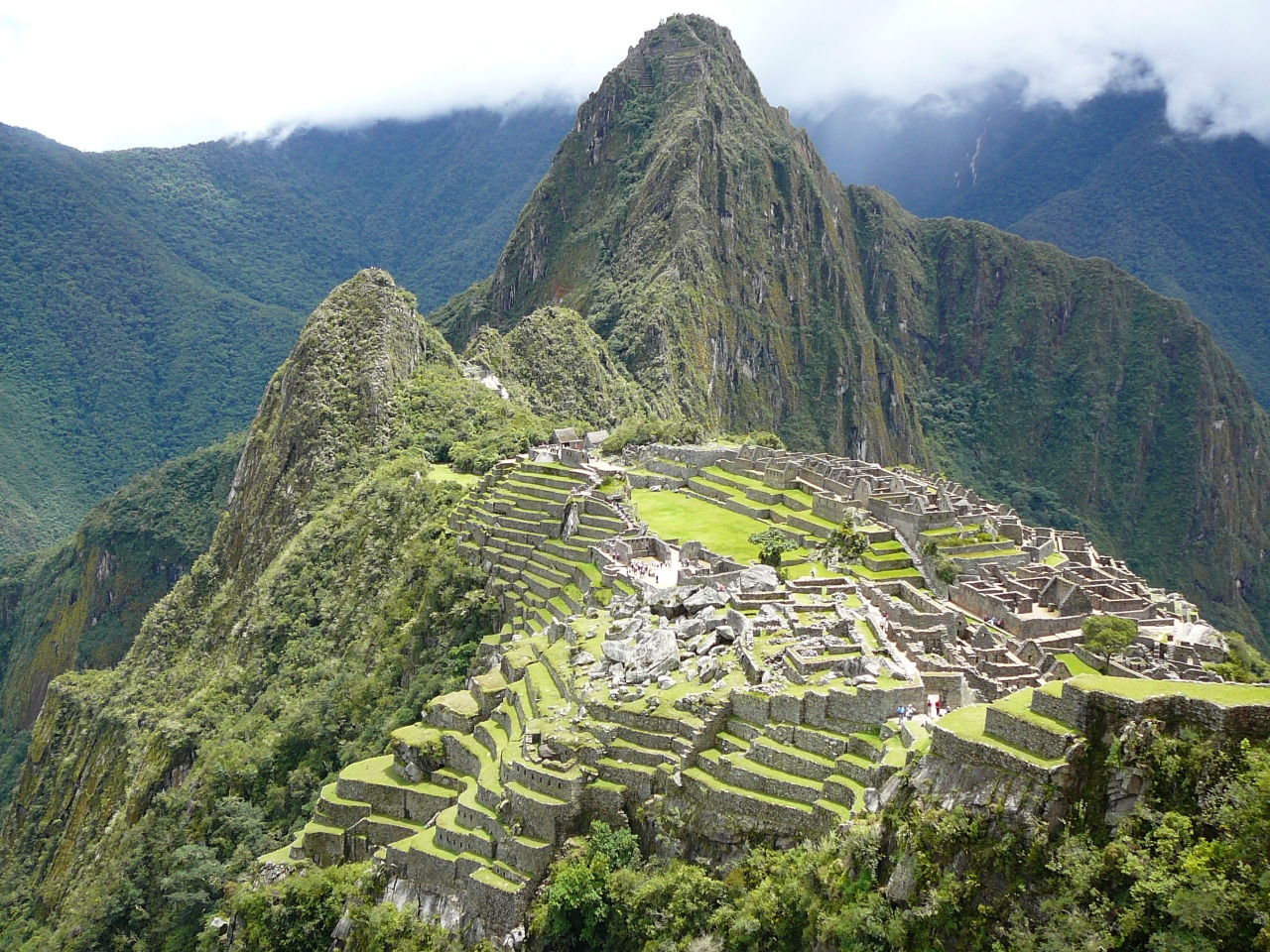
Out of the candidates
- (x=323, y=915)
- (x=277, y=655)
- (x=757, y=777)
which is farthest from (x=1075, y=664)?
(x=277, y=655)

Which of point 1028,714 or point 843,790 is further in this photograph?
point 843,790

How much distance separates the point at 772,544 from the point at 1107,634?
1405 centimetres

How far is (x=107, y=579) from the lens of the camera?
135500 millimetres

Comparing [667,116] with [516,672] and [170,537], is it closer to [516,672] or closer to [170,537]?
[170,537]

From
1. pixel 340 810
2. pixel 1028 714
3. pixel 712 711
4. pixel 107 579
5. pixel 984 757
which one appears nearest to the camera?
pixel 984 757

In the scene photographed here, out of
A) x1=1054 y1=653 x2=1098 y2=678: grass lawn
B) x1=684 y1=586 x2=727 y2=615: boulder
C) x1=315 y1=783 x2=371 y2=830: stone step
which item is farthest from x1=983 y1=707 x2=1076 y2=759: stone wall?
x1=315 y1=783 x2=371 y2=830: stone step

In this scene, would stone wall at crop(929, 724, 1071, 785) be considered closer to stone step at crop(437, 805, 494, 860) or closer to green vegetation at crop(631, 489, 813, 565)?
stone step at crop(437, 805, 494, 860)

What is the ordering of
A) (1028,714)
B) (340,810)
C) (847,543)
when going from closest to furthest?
(1028,714), (340,810), (847,543)

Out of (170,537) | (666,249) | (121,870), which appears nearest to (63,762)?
(121,870)

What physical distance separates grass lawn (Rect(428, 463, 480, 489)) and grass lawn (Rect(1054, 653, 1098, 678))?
42531mm

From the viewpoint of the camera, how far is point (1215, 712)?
1627 centimetres

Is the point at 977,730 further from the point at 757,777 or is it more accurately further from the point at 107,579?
the point at 107,579

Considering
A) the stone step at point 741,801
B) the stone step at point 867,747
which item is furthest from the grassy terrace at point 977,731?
the stone step at point 741,801

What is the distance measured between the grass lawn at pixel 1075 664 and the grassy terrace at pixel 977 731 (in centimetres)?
1693
